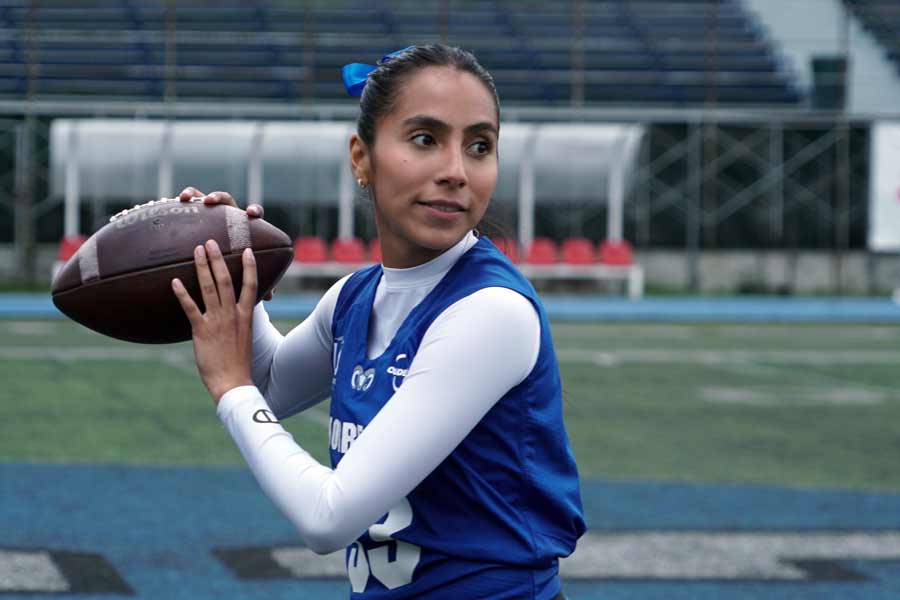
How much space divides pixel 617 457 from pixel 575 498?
5916 millimetres

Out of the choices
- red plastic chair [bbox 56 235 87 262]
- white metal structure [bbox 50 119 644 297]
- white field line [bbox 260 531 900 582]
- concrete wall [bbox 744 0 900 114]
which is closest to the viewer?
white field line [bbox 260 531 900 582]

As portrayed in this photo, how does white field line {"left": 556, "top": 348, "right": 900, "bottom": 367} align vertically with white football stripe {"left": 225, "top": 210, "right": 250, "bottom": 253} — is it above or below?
below

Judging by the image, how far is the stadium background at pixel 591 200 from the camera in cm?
865

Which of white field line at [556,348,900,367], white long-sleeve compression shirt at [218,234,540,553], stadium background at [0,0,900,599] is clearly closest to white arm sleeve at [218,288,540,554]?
white long-sleeve compression shirt at [218,234,540,553]

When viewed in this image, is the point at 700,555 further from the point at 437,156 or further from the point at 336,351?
the point at 437,156

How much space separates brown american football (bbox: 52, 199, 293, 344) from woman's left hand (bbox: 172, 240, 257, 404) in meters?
0.08

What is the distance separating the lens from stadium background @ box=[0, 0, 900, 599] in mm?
8648

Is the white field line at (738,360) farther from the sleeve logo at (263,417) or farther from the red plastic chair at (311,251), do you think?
the sleeve logo at (263,417)

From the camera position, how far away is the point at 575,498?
2.44 metres

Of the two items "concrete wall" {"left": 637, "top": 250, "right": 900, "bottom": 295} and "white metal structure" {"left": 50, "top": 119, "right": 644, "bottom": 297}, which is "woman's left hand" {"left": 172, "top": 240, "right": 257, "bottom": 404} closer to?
"white metal structure" {"left": 50, "top": 119, "right": 644, "bottom": 297}

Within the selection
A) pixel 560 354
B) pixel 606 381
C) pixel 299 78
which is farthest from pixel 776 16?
pixel 606 381

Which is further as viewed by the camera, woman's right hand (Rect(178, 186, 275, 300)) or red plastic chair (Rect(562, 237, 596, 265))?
red plastic chair (Rect(562, 237, 596, 265))

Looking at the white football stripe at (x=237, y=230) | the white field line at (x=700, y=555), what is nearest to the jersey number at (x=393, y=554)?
the white football stripe at (x=237, y=230)

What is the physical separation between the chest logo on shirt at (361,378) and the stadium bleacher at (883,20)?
27292mm
